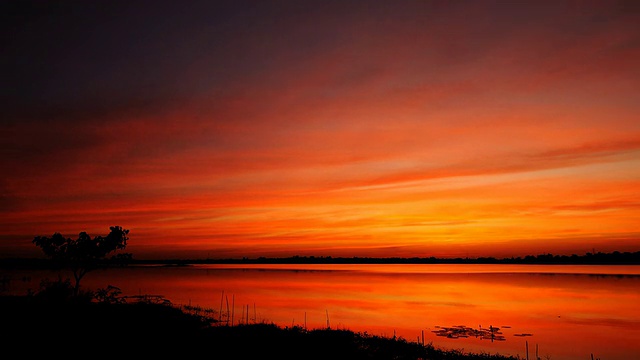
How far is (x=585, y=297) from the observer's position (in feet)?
236

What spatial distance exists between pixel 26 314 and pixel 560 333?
140ft

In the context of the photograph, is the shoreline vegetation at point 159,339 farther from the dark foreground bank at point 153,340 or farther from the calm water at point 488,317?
the calm water at point 488,317

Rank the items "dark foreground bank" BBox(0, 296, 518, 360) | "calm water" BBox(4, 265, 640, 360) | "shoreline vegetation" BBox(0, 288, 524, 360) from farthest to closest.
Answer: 1. "calm water" BBox(4, 265, 640, 360)
2. "shoreline vegetation" BBox(0, 288, 524, 360)
3. "dark foreground bank" BBox(0, 296, 518, 360)

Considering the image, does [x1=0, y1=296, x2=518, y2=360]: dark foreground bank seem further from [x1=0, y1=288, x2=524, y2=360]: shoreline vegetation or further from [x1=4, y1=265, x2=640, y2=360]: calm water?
[x1=4, y1=265, x2=640, y2=360]: calm water

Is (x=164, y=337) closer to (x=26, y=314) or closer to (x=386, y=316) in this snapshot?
(x=26, y=314)

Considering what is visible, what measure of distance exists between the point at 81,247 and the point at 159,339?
68.3 ft

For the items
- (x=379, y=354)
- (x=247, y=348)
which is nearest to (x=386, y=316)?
(x=379, y=354)

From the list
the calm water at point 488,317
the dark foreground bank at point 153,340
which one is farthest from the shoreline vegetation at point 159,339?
the calm water at point 488,317

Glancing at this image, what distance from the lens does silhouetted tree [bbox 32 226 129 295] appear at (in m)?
41.4

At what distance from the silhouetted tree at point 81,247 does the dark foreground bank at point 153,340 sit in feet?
29.1

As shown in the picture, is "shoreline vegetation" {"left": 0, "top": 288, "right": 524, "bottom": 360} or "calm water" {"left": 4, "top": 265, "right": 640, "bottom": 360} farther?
"calm water" {"left": 4, "top": 265, "right": 640, "bottom": 360}

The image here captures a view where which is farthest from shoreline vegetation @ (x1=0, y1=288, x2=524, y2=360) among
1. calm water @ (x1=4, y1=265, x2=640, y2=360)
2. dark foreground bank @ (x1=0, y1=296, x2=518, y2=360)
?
calm water @ (x1=4, y1=265, x2=640, y2=360)

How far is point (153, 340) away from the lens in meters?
25.0

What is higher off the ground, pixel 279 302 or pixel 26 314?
pixel 26 314
